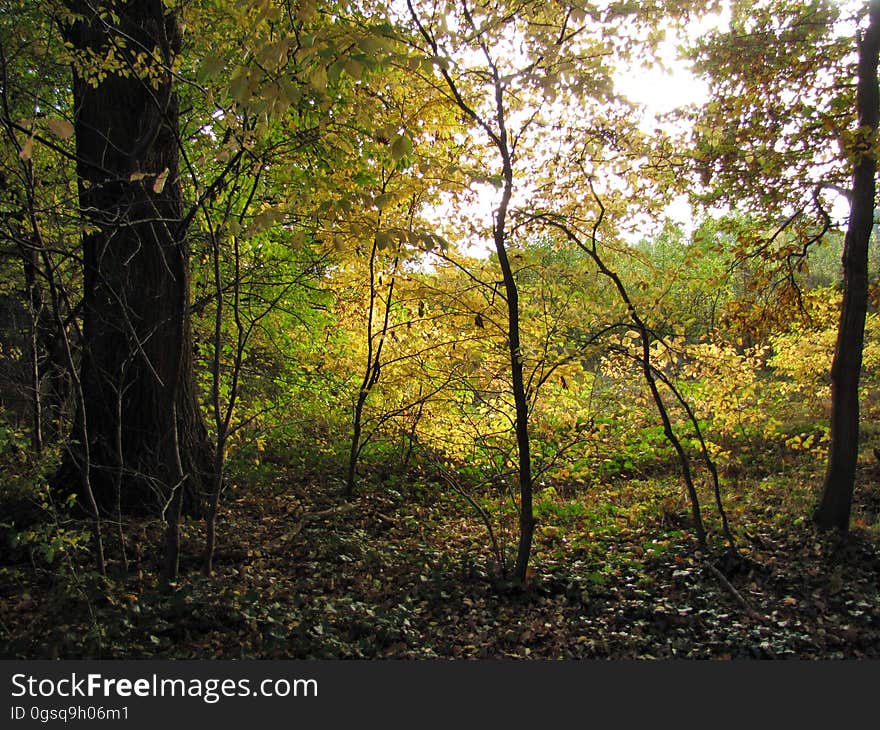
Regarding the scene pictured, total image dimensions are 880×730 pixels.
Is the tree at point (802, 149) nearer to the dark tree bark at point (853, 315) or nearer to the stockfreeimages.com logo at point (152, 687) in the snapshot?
the dark tree bark at point (853, 315)

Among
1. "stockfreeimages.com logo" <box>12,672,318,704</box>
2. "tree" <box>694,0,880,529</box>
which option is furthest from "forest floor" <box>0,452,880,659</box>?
"tree" <box>694,0,880,529</box>

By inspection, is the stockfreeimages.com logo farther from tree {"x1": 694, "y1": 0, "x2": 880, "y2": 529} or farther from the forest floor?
tree {"x1": 694, "y1": 0, "x2": 880, "y2": 529}

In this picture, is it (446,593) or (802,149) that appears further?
(802,149)

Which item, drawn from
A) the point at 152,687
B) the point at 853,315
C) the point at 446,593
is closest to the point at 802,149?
the point at 853,315

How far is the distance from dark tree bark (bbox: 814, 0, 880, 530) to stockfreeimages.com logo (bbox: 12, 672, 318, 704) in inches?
215

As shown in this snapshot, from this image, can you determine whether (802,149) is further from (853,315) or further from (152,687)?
(152,687)

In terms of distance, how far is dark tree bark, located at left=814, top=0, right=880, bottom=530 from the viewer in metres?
5.56

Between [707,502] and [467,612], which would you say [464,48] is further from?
[707,502]

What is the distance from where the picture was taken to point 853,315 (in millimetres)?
5758

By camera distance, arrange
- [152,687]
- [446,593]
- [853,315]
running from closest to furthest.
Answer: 1. [152,687]
2. [446,593]
3. [853,315]

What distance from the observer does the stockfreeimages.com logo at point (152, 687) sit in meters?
2.91

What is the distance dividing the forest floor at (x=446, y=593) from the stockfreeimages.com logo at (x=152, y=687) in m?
0.21

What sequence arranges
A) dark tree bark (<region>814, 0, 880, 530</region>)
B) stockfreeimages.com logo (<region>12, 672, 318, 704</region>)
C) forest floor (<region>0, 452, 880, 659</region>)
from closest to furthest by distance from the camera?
stockfreeimages.com logo (<region>12, 672, 318, 704</region>) < forest floor (<region>0, 452, 880, 659</region>) < dark tree bark (<region>814, 0, 880, 530</region>)

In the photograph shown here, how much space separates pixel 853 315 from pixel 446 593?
16.0 feet
